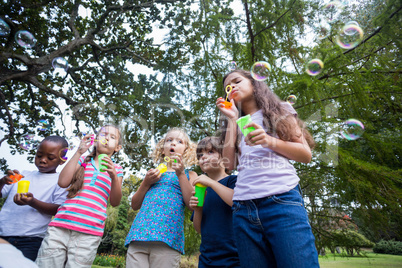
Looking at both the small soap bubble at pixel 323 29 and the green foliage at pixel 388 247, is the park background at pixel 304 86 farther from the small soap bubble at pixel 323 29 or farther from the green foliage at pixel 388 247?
the green foliage at pixel 388 247

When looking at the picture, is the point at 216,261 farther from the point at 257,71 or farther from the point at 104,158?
the point at 257,71

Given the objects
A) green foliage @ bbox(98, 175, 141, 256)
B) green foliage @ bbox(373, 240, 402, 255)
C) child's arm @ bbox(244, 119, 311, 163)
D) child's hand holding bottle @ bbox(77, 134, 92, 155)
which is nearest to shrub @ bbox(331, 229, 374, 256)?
child's arm @ bbox(244, 119, 311, 163)

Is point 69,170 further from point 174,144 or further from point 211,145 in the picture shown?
point 211,145

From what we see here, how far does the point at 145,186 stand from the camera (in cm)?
215

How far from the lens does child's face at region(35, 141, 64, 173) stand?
2355 millimetres

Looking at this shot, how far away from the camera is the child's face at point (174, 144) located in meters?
2.27

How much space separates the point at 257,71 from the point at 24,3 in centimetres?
614

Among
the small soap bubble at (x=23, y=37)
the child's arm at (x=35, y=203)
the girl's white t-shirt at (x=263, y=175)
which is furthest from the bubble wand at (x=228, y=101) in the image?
the small soap bubble at (x=23, y=37)

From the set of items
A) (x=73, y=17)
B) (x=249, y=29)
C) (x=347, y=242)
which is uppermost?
(x=73, y=17)

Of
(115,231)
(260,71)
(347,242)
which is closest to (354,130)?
(260,71)

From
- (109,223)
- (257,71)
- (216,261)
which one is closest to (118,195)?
(216,261)

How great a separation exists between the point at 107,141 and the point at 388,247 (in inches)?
679

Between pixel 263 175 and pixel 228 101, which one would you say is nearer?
pixel 263 175

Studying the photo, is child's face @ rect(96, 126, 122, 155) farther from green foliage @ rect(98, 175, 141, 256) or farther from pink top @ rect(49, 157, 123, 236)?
green foliage @ rect(98, 175, 141, 256)
